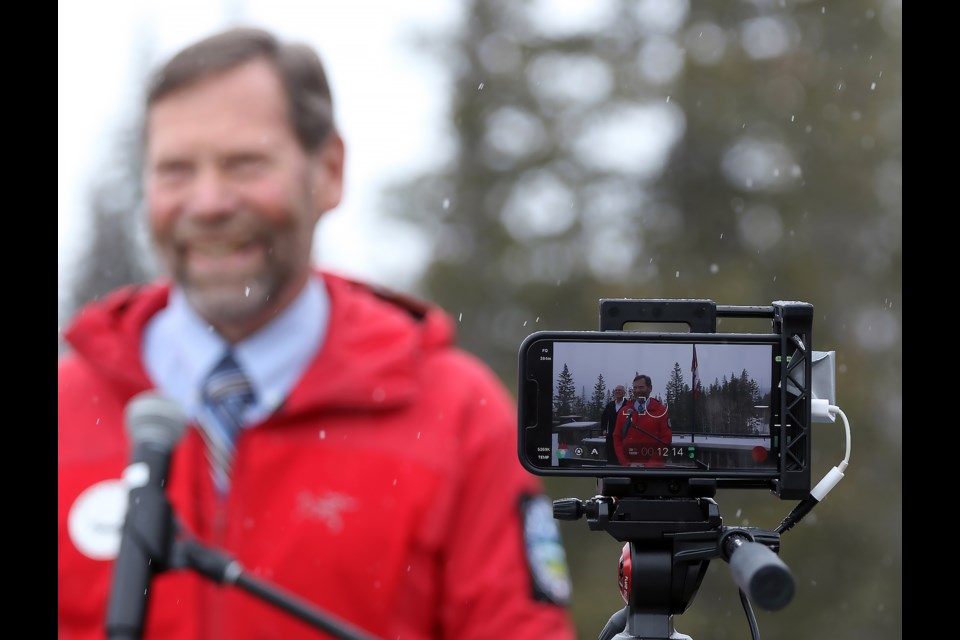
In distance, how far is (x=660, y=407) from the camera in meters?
2.17

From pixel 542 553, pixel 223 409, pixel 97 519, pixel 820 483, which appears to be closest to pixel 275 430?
pixel 223 409

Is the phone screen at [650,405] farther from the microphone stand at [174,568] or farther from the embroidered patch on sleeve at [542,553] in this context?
the microphone stand at [174,568]

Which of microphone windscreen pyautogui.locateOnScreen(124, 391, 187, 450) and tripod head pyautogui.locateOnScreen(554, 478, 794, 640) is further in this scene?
tripod head pyautogui.locateOnScreen(554, 478, 794, 640)

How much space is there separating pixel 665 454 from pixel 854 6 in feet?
31.8

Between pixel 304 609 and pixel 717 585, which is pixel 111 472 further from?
pixel 717 585

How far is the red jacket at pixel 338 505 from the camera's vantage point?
2492 millimetres

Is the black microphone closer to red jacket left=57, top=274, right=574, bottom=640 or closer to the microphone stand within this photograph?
the microphone stand

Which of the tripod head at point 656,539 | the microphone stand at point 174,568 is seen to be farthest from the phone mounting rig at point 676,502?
the microphone stand at point 174,568

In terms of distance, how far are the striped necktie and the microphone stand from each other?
905 mm

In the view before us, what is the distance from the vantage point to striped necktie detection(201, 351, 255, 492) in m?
2.55

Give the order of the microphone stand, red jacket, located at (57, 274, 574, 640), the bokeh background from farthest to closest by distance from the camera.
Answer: the bokeh background → red jacket, located at (57, 274, 574, 640) → the microphone stand

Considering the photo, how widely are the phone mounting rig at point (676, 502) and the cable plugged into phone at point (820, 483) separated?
20 mm

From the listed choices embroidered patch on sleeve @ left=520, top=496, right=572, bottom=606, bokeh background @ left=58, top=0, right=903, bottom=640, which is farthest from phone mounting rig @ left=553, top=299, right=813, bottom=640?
bokeh background @ left=58, top=0, right=903, bottom=640

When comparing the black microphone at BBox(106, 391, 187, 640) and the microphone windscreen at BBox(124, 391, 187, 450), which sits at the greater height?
the microphone windscreen at BBox(124, 391, 187, 450)
